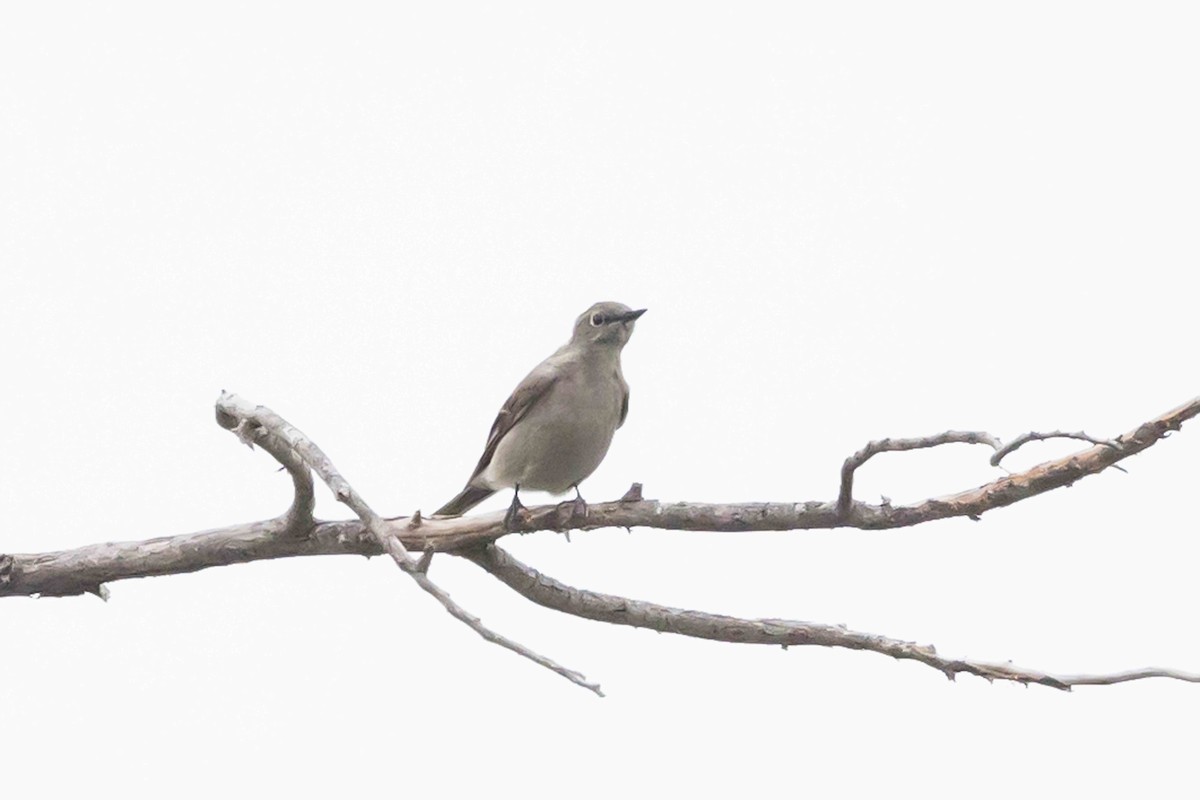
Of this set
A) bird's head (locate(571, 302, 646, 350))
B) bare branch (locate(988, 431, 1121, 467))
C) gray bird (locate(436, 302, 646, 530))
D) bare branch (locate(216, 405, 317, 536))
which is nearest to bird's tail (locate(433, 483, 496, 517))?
gray bird (locate(436, 302, 646, 530))

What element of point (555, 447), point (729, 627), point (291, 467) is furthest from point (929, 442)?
point (555, 447)

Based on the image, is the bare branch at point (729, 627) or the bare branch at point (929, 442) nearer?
the bare branch at point (929, 442)

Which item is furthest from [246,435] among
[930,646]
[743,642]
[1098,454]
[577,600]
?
[1098,454]

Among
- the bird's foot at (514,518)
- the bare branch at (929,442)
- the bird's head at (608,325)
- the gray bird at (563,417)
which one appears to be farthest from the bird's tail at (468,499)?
the bare branch at (929,442)

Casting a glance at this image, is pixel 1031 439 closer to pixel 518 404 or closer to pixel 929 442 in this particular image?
pixel 929 442

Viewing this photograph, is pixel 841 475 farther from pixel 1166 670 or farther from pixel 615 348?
pixel 615 348

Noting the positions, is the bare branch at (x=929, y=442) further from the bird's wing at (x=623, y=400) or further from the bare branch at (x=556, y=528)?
the bird's wing at (x=623, y=400)

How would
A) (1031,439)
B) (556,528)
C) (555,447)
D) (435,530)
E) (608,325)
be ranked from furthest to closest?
(608,325)
(555,447)
(556,528)
(435,530)
(1031,439)

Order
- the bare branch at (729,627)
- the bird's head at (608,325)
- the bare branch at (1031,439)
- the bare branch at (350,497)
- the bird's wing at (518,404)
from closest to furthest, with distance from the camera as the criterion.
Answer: the bare branch at (350,497), the bare branch at (1031,439), the bare branch at (729,627), the bird's wing at (518,404), the bird's head at (608,325)
